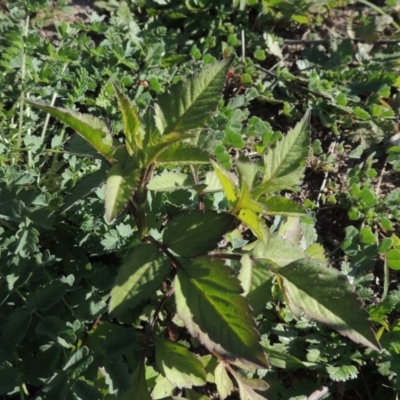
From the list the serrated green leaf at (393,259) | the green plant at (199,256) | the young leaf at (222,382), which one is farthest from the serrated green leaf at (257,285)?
the serrated green leaf at (393,259)

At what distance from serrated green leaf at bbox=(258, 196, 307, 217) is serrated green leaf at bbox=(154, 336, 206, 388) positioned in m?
0.49

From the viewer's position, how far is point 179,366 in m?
1.72

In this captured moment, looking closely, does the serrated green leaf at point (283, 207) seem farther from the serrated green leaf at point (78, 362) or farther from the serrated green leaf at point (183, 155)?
the serrated green leaf at point (78, 362)

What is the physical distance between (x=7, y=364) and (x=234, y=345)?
0.74 m

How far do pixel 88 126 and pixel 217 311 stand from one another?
55 centimetres

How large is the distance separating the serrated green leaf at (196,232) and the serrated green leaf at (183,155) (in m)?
0.14

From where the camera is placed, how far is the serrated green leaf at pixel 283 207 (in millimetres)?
1613

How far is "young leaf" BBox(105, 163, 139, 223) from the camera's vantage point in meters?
1.40

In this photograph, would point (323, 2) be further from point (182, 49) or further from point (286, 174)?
point (286, 174)

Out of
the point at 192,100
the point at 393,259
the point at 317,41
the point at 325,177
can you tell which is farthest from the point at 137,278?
the point at 317,41

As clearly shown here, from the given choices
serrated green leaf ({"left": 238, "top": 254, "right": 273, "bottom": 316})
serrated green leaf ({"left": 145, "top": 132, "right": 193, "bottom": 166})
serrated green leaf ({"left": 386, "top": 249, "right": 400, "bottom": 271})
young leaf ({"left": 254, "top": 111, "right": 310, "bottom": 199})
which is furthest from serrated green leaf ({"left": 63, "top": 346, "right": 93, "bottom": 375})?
serrated green leaf ({"left": 386, "top": 249, "right": 400, "bottom": 271})

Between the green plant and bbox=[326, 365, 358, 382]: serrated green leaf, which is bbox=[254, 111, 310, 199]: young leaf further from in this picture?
bbox=[326, 365, 358, 382]: serrated green leaf

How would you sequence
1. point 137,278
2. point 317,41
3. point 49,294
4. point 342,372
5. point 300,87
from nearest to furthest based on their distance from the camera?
point 137,278 → point 49,294 → point 342,372 → point 300,87 → point 317,41

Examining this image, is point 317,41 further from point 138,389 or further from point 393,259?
point 138,389
